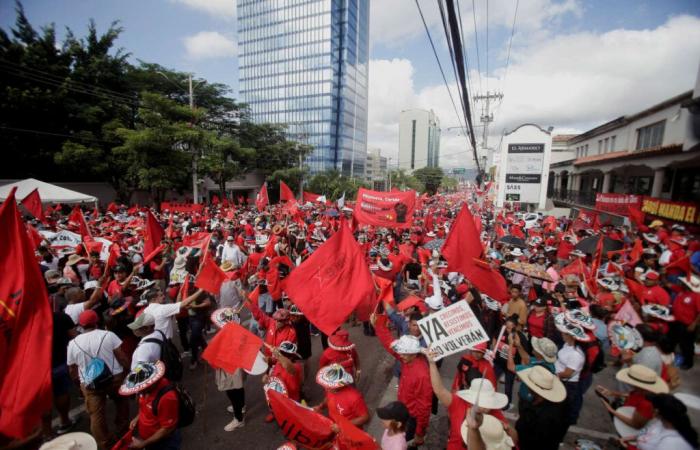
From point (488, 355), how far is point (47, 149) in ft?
107

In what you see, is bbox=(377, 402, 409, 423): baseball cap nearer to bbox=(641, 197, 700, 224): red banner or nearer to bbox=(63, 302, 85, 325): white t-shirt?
bbox=(63, 302, 85, 325): white t-shirt

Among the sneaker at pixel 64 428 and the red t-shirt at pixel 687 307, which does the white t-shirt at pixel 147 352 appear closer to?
the sneaker at pixel 64 428

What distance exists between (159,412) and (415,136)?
168891 mm

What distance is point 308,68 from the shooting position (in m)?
76.1

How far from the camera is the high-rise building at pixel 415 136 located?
15925 centimetres

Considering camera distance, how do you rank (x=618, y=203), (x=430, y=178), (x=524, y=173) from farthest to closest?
(x=430, y=178), (x=524, y=173), (x=618, y=203)

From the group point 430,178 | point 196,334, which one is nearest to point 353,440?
point 196,334

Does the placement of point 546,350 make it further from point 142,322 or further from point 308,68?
point 308,68

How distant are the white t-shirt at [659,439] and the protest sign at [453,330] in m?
1.34

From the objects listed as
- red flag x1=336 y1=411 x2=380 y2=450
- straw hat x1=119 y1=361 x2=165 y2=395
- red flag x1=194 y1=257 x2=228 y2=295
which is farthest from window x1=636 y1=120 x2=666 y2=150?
straw hat x1=119 y1=361 x2=165 y2=395

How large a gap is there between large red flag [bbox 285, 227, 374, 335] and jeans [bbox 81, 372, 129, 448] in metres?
2.24

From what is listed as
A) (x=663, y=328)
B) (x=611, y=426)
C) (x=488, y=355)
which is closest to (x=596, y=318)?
(x=663, y=328)

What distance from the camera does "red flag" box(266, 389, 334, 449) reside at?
8.36 feet

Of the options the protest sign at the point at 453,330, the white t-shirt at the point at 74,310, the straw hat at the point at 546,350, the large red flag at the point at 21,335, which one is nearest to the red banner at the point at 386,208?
the straw hat at the point at 546,350
